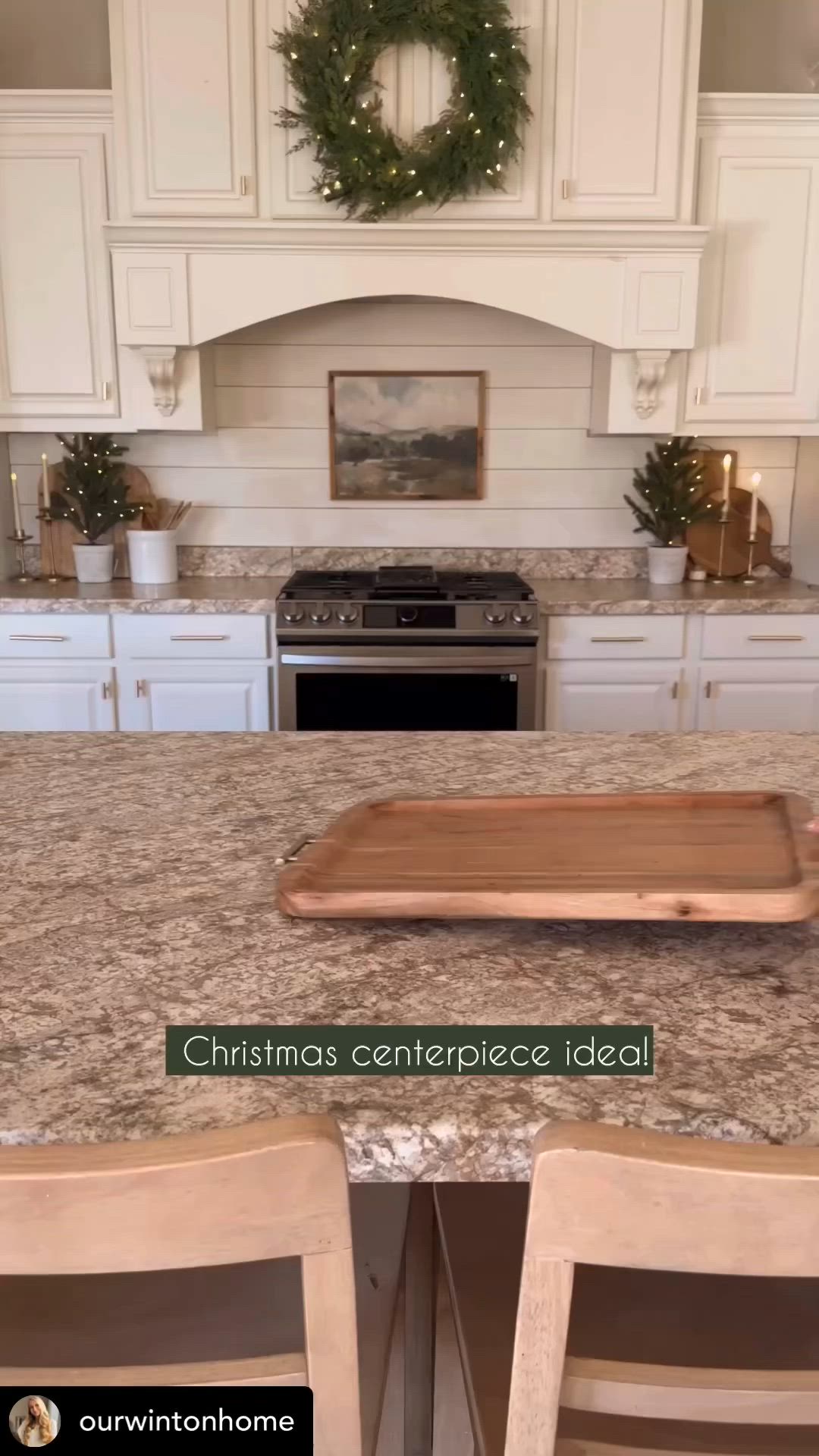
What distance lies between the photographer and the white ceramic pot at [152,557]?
3.56m

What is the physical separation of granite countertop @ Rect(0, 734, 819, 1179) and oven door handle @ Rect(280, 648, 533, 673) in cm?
175

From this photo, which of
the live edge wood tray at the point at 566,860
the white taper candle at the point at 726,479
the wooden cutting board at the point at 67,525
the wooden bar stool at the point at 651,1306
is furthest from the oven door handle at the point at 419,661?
the wooden bar stool at the point at 651,1306

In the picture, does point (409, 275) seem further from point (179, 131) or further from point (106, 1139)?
point (106, 1139)

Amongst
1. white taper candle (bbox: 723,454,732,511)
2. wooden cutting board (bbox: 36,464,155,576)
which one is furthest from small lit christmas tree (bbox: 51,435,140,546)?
white taper candle (bbox: 723,454,732,511)

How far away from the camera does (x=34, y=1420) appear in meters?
0.65

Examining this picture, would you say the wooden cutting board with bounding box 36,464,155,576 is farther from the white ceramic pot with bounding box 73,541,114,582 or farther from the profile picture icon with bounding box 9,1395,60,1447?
the profile picture icon with bounding box 9,1395,60,1447

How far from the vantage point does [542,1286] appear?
23.3 inches

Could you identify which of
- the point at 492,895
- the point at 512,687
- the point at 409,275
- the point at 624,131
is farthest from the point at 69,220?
the point at 492,895

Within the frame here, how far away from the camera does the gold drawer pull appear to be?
3289 millimetres

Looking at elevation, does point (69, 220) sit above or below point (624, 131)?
below

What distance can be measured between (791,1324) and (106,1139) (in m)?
0.59

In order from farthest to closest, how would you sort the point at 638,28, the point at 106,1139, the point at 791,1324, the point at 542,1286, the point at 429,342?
the point at 429,342
the point at 638,28
the point at 791,1324
the point at 106,1139
the point at 542,1286

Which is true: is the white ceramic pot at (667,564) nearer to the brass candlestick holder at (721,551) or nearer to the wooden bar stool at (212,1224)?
the brass candlestick holder at (721,551)

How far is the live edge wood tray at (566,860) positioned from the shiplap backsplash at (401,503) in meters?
2.70
